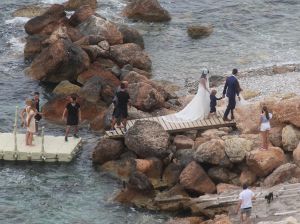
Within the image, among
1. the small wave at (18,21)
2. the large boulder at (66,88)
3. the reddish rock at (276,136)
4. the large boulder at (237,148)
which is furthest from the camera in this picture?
the small wave at (18,21)

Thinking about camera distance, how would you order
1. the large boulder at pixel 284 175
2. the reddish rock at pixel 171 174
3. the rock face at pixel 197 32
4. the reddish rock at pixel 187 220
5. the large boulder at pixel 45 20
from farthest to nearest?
the rock face at pixel 197 32, the large boulder at pixel 45 20, the reddish rock at pixel 171 174, the large boulder at pixel 284 175, the reddish rock at pixel 187 220

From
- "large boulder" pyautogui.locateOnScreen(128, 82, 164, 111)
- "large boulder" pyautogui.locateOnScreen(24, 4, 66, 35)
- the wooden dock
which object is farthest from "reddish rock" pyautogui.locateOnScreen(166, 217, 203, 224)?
"large boulder" pyautogui.locateOnScreen(24, 4, 66, 35)

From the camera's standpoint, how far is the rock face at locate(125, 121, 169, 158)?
30.5 metres

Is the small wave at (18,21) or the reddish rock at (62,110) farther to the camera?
the small wave at (18,21)

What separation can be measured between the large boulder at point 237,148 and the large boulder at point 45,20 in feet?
69.8

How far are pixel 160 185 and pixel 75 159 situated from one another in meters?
4.51

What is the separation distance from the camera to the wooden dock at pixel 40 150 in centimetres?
3150

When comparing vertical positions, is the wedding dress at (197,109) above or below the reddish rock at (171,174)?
above

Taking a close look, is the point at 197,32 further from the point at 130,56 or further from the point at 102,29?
the point at 130,56

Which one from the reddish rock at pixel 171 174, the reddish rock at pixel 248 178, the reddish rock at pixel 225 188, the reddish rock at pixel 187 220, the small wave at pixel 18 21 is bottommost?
the reddish rock at pixel 187 220

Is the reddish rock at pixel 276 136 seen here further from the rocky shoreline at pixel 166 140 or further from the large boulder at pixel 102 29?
the large boulder at pixel 102 29

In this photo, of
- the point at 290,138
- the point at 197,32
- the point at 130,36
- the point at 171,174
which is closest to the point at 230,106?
the point at 290,138

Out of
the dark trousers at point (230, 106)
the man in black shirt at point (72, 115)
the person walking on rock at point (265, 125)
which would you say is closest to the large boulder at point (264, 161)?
the person walking on rock at point (265, 125)

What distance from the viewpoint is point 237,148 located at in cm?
2905
